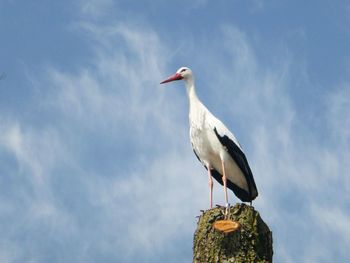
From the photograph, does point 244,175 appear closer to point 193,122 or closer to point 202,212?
point 193,122

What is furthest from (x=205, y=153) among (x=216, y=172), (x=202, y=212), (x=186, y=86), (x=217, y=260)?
(x=217, y=260)

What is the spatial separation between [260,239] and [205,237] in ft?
2.13

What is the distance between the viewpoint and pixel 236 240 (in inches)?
322

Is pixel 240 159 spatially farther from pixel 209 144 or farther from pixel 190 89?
pixel 190 89

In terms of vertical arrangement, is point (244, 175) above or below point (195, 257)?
above

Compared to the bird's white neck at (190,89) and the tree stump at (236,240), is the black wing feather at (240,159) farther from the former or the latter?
the tree stump at (236,240)

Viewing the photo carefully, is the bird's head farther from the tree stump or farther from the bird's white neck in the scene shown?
the tree stump

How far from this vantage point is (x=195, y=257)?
8289 mm

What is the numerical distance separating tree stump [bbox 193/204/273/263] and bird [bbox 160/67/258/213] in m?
1.73

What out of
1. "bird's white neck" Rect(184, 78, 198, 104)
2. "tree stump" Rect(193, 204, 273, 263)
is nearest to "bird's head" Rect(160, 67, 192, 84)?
"bird's white neck" Rect(184, 78, 198, 104)

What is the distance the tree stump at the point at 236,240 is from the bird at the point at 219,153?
1.73 m

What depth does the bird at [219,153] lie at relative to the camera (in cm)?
1049

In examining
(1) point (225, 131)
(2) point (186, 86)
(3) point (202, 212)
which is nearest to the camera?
(3) point (202, 212)

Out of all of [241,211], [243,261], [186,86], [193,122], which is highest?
[186,86]
